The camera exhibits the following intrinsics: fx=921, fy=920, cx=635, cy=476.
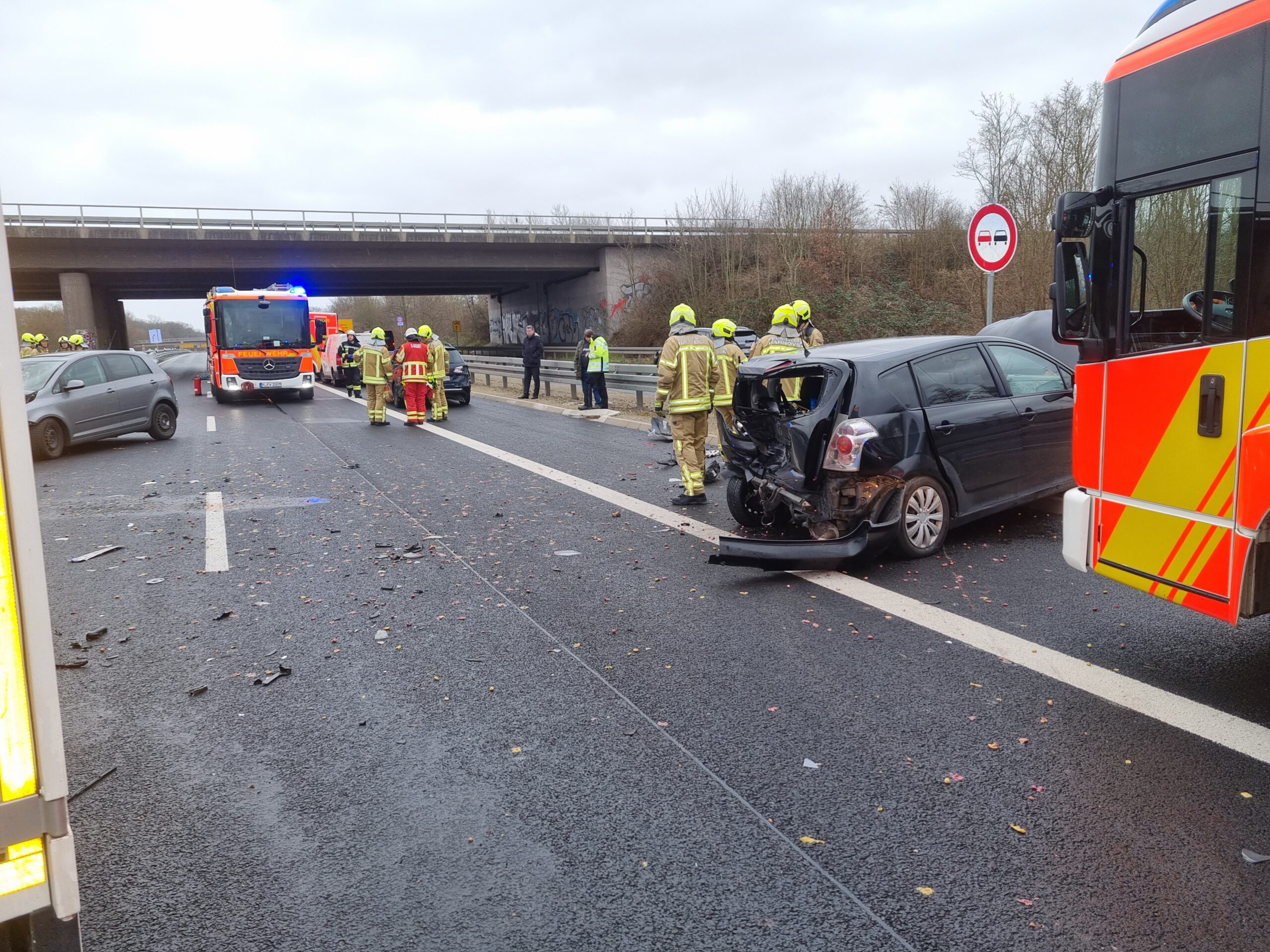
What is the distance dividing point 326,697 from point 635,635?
1692 millimetres

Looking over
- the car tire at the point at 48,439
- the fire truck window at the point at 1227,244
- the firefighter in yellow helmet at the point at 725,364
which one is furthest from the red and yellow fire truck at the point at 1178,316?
the car tire at the point at 48,439

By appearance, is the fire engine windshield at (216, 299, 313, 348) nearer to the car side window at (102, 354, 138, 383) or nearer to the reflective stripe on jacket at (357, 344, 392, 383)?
the reflective stripe on jacket at (357, 344, 392, 383)

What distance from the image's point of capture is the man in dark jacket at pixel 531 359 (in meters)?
22.6

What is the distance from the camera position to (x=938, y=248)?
42000mm

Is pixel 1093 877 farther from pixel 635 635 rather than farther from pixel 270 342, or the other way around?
pixel 270 342

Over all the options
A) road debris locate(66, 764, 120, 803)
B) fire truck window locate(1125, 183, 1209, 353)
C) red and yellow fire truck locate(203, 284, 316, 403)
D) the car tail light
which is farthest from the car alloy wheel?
red and yellow fire truck locate(203, 284, 316, 403)

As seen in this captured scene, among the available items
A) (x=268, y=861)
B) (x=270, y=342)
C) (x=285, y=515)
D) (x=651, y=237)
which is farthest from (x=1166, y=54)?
(x=651, y=237)

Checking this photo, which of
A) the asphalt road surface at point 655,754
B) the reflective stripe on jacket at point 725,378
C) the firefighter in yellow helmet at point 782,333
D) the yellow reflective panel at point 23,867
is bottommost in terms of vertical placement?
the asphalt road surface at point 655,754

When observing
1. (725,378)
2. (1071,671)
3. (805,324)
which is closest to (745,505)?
(725,378)

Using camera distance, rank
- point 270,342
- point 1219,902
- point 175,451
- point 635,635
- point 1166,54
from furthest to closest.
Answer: point 270,342 < point 175,451 < point 635,635 < point 1166,54 < point 1219,902

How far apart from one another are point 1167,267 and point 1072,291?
1.86 ft

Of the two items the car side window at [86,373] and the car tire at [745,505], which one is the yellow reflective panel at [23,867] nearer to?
the car tire at [745,505]

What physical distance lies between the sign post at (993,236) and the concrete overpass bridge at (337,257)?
3318cm

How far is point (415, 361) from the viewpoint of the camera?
1784cm
